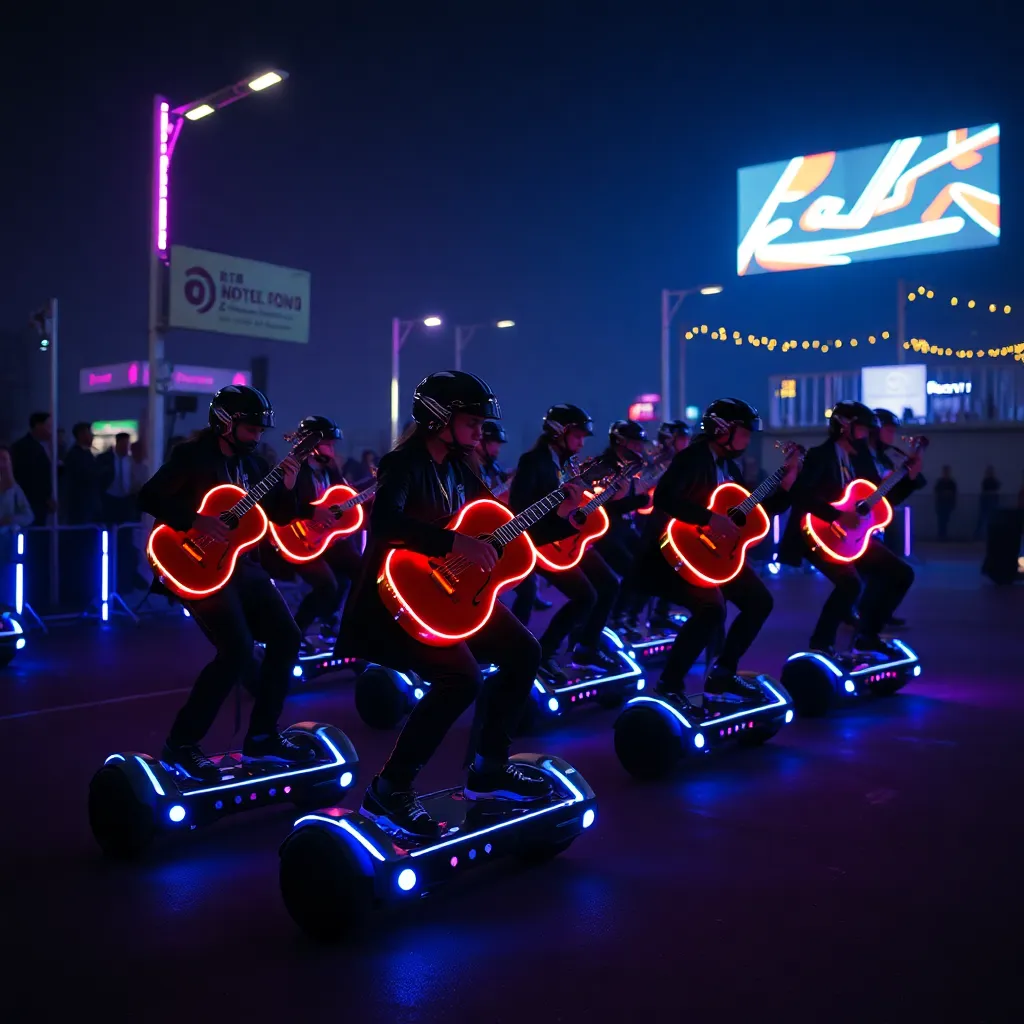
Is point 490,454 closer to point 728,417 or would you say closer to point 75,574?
point 728,417

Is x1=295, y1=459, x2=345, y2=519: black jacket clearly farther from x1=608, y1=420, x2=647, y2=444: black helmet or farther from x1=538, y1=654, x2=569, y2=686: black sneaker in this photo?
x1=608, y1=420, x2=647, y2=444: black helmet

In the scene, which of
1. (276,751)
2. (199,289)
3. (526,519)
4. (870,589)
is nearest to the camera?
(526,519)

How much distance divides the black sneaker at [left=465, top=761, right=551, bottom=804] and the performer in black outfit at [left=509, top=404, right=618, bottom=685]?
3.42 meters

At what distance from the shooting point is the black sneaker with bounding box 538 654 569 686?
28.6 ft

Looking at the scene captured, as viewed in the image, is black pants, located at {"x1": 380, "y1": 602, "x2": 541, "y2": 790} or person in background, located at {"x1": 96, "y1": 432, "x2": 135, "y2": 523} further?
person in background, located at {"x1": 96, "y1": 432, "x2": 135, "y2": 523}

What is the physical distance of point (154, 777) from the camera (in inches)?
207

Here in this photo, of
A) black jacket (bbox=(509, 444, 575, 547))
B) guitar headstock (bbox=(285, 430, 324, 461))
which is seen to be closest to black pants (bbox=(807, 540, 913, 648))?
black jacket (bbox=(509, 444, 575, 547))

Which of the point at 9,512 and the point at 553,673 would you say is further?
the point at 9,512

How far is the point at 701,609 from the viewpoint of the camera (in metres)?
7.35

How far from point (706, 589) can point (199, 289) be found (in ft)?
38.0

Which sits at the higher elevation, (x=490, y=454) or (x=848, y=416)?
(x=848, y=416)

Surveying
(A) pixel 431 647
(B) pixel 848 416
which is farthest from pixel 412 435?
(B) pixel 848 416

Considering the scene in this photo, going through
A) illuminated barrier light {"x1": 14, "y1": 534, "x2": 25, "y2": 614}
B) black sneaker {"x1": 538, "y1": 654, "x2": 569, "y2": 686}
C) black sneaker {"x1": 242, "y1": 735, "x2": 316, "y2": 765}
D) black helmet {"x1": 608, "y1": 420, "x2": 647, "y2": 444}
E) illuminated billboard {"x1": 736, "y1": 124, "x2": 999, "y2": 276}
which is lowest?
black sneaker {"x1": 538, "y1": 654, "x2": 569, "y2": 686}

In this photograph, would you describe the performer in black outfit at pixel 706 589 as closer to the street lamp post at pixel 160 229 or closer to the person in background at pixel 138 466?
the street lamp post at pixel 160 229
